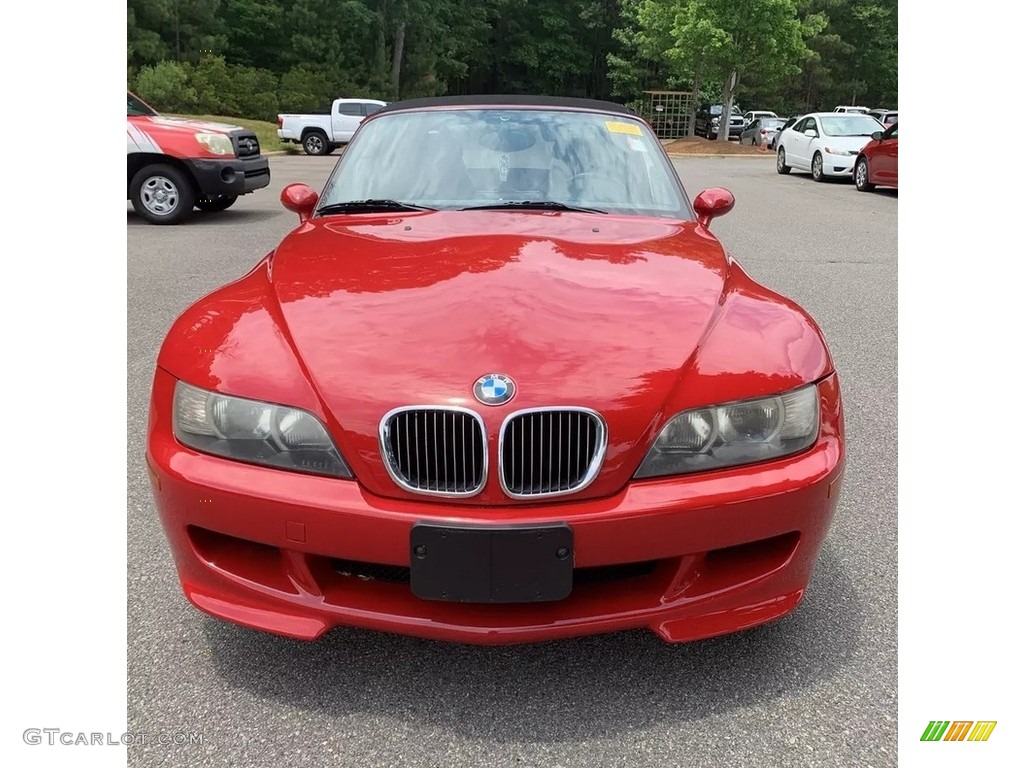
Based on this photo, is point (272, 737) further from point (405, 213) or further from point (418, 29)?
point (418, 29)

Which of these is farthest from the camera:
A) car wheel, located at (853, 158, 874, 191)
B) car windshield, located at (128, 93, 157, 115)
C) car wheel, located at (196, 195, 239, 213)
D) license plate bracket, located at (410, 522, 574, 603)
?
car wheel, located at (853, 158, 874, 191)

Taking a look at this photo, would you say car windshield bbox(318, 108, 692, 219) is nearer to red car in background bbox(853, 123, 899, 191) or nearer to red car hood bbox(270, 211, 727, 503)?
red car hood bbox(270, 211, 727, 503)

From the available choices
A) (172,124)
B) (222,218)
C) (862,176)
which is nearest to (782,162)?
(862,176)

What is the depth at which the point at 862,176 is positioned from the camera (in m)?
15.4

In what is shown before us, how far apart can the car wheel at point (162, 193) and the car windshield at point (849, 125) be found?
1297cm

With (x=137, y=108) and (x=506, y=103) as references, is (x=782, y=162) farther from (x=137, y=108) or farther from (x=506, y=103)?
(x=506, y=103)

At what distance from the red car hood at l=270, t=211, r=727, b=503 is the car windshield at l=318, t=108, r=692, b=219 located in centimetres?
42

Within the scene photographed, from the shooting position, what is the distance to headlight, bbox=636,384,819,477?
6.43 ft

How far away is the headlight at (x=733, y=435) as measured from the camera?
1959mm

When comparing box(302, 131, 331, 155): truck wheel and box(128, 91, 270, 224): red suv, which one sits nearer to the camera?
box(128, 91, 270, 224): red suv

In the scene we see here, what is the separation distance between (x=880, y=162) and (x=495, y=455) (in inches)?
588

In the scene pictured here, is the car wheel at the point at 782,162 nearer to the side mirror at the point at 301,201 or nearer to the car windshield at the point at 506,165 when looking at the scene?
the car windshield at the point at 506,165

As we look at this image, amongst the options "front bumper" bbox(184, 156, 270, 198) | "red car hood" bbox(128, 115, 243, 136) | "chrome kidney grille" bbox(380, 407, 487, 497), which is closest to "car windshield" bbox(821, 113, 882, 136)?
"front bumper" bbox(184, 156, 270, 198)
